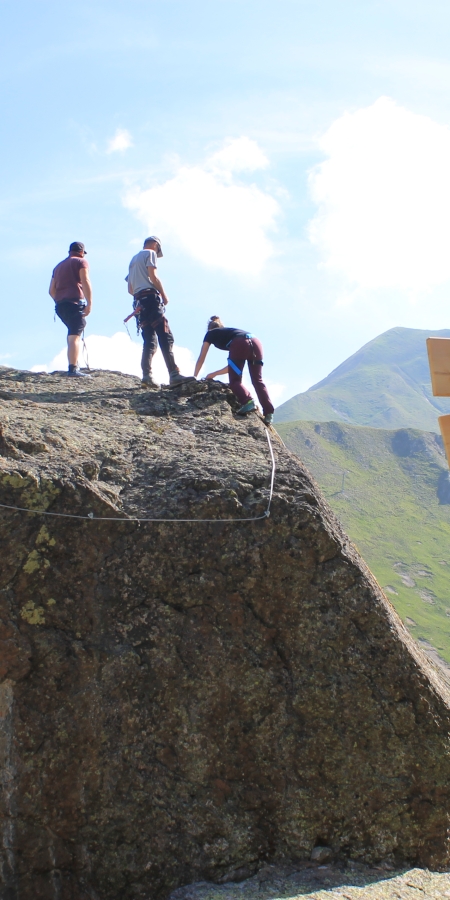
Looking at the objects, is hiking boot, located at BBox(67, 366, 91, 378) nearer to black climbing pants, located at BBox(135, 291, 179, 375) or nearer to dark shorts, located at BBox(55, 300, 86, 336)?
dark shorts, located at BBox(55, 300, 86, 336)

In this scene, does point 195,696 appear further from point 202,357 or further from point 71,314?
point 71,314

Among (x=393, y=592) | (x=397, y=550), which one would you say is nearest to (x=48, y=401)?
(x=393, y=592)

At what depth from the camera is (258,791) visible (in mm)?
7949

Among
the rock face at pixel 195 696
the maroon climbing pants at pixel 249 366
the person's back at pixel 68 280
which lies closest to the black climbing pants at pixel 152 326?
the person's back at pixel 68 280

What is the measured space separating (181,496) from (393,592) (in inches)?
6704

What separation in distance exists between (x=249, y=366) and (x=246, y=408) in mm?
1146

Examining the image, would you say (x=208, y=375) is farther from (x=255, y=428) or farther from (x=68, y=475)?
(x=68, y=475)

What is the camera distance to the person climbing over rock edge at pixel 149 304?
1441 centimetres

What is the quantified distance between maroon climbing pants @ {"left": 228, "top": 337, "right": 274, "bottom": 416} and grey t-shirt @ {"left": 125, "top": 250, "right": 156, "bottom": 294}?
2.97 meters

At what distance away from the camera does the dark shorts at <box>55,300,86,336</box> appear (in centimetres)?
1472

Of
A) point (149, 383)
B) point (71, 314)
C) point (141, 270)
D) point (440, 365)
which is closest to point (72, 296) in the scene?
point (71, 314)

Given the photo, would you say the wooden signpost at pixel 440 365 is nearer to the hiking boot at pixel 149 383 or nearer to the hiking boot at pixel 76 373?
the hiking boot at pixel 149 383

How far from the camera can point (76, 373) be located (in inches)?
569

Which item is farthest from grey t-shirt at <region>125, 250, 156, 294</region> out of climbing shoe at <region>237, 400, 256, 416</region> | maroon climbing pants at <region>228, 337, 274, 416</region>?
climbing shoe at <region>237, 400, 256, 416</region>
